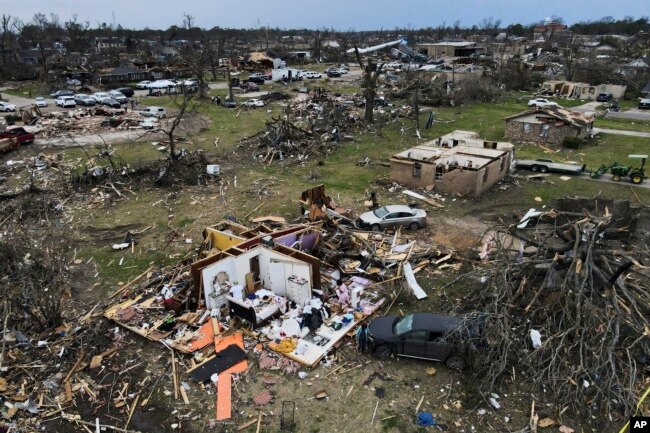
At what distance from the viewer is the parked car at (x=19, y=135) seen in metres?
31.8

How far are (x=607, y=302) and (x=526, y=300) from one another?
190 cm

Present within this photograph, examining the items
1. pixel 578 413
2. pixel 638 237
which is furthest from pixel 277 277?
pixel 638 237

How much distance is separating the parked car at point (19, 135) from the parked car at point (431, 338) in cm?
3196

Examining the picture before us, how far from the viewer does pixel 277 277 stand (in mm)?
14117

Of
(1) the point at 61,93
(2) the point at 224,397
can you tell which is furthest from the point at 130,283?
(1) the point at 61,93

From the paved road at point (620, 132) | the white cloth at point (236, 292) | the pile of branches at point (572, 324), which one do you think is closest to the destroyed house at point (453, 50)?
the paved road at point (620, 132)

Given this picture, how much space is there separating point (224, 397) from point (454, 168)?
1684cm

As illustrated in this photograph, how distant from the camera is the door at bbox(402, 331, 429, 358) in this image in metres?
11.4

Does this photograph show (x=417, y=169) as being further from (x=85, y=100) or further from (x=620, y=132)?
(x=85, y=100)

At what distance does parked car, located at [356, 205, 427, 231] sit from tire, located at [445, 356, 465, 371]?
8285 mm

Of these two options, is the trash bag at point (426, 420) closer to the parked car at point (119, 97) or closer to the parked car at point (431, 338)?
the parked car at point (431, 338)

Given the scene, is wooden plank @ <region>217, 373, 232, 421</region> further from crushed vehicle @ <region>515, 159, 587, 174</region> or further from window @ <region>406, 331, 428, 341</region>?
crushed vehicle @ <region>515, 159, 587, 174</region>

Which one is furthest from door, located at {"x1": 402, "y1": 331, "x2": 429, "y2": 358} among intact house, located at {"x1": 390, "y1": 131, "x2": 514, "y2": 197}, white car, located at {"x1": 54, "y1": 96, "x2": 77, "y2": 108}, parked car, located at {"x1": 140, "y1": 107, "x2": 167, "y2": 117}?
white car, located at {"x1": 54, "y1": 96, "x2": 77, "y2": 108}

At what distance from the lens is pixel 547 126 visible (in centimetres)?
3247
